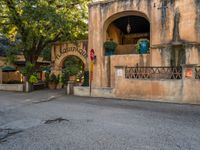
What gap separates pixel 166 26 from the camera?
424 inches

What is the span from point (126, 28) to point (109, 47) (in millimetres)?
4943

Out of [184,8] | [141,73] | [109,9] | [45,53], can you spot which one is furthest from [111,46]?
[45,53]

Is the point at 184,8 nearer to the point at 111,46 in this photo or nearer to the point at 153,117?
the point at 111,46

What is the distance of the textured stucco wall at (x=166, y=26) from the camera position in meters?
10.1

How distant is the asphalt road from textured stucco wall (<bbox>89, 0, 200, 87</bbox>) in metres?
4.16

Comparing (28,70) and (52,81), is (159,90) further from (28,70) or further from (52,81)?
(52,81)

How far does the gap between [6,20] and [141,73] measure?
11867 mm

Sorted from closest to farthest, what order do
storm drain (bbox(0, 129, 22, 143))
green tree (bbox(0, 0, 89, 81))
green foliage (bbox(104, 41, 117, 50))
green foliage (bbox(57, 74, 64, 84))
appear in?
storm drain (bbox(0, 129, 22, 143)) < green foliage (bbox(104, 41, 117, 50)) < green tree (bbox(0, 0, 89, 81)) < green foliage (bbox(57, 74, 64, 84))

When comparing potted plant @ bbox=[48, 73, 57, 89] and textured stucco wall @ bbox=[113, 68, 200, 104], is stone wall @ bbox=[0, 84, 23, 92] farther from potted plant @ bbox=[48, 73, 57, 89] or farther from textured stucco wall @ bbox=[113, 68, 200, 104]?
textured stucco wall @ bbox=[113, 68, 200, 104]

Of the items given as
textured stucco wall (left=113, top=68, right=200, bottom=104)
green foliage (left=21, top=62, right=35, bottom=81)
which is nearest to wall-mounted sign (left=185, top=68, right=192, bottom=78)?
textured stucco wall (left=113, top=68, right=200, bottom=104)

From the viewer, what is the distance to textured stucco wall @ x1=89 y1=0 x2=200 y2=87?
33.3 feet

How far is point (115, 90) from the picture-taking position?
10766 mm

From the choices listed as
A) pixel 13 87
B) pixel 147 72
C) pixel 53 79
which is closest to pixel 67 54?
pixel 53 79

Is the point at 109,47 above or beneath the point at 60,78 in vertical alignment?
above
